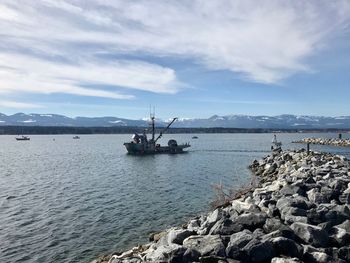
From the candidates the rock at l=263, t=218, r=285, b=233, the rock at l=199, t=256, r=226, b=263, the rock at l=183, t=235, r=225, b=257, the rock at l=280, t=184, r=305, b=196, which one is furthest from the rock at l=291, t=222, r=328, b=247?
the rock at l=280, t=184, r=305, b=196

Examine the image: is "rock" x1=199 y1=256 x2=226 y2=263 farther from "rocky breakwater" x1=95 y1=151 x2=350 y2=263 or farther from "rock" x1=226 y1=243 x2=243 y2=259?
"rock" x1=226 y1=243 x2=243 y2=259

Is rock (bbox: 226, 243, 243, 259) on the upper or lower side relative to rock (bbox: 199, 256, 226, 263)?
upper

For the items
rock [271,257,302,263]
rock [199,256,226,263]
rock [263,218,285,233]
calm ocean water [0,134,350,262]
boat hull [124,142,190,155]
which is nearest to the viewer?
rock [271,257,302,263]

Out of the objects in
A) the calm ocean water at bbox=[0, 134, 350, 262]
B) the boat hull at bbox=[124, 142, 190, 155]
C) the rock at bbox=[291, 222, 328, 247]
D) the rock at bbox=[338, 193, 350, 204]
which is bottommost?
the calm ocean water at bbox=[0, 134, 350, 262]

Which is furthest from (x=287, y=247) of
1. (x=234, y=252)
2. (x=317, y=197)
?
(x=317, y=197)

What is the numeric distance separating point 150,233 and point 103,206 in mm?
9373

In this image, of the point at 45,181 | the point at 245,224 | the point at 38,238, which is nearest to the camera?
the point at 245,224

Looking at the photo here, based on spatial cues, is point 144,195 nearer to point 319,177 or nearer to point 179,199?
point 179,199

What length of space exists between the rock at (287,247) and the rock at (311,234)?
0.96m

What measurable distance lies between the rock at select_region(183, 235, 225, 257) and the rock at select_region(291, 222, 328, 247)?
10.0ft

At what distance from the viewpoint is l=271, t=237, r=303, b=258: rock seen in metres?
14.0

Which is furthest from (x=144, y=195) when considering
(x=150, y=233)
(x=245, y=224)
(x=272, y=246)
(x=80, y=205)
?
(x=272, y=246)

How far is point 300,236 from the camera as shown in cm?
1548

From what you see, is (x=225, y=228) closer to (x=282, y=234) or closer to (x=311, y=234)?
(x=282, y=234)
